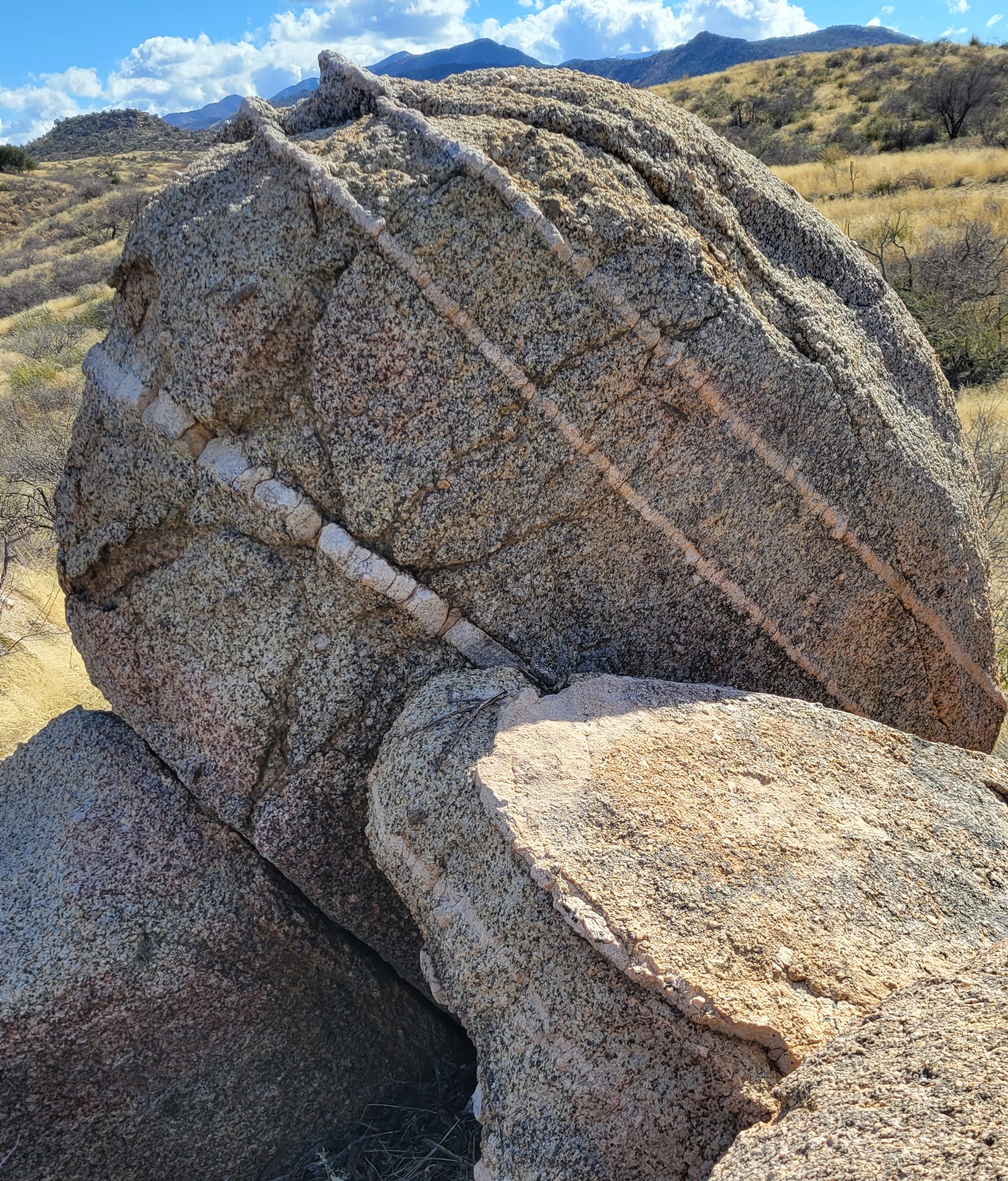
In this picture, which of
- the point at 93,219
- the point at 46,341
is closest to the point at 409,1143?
the point at 46,341

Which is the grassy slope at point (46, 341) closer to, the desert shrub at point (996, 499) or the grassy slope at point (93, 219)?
the grassy slope at point (93, 219)

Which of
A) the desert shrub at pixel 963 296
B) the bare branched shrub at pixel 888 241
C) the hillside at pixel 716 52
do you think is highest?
the hillside at pixel 716 52

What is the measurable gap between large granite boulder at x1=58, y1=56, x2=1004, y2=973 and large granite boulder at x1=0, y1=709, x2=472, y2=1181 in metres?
0.14

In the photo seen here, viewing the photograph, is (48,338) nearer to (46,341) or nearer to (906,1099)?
Result: (46,341)

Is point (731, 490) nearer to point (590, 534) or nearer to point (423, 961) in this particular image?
point (590, 534)

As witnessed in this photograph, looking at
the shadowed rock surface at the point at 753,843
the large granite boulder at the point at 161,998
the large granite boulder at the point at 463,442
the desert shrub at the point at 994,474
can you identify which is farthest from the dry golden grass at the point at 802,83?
the large granite boulder at the point at 161,998

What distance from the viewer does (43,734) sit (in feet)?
8.70

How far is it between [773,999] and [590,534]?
1120mm

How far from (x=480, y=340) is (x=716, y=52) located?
135062 millimetres

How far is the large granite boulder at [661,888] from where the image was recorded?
1.52 meters

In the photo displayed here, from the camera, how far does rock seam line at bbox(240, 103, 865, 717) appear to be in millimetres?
2020

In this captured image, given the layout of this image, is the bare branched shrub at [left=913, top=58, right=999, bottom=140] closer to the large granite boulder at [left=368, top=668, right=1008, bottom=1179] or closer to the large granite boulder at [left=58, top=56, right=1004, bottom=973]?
the large granite boulder at [left=58, top=56, right=1004, bottom=973]

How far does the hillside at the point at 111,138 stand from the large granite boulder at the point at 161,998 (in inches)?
1642

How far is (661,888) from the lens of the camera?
162 centimetres
